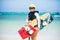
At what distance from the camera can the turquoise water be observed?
1404 millimetres

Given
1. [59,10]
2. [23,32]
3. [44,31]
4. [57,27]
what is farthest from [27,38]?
[59,10]

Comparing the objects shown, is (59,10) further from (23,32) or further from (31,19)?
(23,32)

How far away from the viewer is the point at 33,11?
54.9 inches

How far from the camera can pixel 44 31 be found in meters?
1.41

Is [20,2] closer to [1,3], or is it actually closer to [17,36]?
[1,3]

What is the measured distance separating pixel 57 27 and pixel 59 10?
0.17 m

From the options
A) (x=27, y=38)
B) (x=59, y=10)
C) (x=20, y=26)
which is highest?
(x=59, y=10)

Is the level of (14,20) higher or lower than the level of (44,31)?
higher

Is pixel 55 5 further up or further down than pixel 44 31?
further up

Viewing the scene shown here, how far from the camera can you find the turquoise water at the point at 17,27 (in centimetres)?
140

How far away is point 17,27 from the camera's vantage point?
1427mm

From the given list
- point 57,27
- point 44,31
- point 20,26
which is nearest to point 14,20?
point 20,26

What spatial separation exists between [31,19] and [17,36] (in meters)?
0.23

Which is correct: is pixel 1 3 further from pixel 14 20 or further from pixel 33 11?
pixel 33 11
